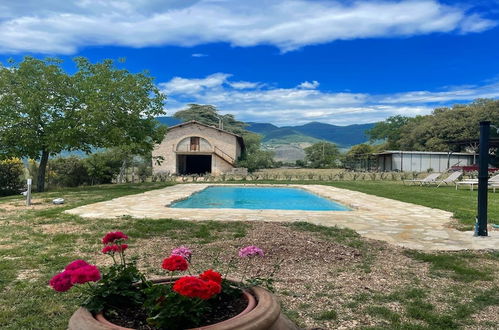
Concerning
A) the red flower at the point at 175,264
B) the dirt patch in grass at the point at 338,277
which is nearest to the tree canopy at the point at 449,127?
the dirt patch in grass at the point at 338,277

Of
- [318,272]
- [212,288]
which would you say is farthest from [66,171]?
[212,288]

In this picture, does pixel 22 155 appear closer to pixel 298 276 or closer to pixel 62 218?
pixel 62 218

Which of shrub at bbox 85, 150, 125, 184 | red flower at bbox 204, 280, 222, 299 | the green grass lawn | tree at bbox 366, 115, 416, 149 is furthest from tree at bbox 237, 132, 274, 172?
red flower at bbox 204, 280, 222, 299

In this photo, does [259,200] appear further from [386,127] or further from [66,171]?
[386,127]

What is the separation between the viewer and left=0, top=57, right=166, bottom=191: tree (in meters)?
13.5

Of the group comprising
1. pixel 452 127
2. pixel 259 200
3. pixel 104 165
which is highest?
pixel 452 127

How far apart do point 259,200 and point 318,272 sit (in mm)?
11074

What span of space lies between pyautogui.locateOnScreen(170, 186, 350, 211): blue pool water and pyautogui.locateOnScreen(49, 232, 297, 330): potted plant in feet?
30.2

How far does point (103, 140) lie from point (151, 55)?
15667mm

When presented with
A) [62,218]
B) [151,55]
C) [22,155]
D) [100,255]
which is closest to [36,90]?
[22,155]

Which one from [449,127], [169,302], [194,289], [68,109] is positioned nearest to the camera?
[194,289]

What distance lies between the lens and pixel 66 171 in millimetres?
18250

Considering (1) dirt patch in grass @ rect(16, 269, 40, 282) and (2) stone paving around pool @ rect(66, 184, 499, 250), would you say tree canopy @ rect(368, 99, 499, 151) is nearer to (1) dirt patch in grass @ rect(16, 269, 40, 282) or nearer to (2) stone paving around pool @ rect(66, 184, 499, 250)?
(2) stone paving around pool @ rect(66, 184, 499, 250)

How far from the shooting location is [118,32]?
14508 mm
